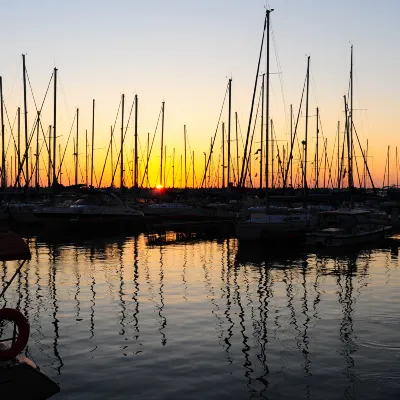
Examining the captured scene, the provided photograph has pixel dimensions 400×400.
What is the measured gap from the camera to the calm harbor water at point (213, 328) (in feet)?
39.5

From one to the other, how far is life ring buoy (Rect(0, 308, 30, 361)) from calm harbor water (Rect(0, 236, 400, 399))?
1341mm

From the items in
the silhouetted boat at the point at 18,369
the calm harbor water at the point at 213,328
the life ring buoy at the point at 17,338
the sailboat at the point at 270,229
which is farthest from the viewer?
the sailboat at the point at 270,229

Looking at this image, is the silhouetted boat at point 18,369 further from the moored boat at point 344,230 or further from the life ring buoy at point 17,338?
the moored boat at point 344,230

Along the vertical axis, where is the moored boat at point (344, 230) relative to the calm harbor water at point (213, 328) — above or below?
above

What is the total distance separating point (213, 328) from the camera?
16766 mm

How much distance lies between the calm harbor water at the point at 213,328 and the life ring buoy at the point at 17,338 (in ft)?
4.40

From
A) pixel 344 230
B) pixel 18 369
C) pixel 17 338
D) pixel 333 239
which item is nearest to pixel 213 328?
pixel 17 338

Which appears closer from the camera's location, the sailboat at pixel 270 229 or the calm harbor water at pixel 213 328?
the calm harbor water at pixel 213 328

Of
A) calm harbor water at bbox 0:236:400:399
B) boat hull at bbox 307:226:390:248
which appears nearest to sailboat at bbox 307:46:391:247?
boat hull at bbox 307:226:390:248

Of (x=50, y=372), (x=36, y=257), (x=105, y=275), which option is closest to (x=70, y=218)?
(x=36, y=257)

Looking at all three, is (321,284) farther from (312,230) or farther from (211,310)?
(312,230)

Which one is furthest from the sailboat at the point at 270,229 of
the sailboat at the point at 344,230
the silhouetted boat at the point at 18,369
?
the silhouetted boat at the point at 18,369

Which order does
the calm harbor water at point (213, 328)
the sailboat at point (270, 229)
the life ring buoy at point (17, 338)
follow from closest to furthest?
1. the life ring buoy at point (17, 338)
2. the calm harbor water at point (213, 328)
3. the sailboat at point (270, 229)

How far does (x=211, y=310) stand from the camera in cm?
1927
